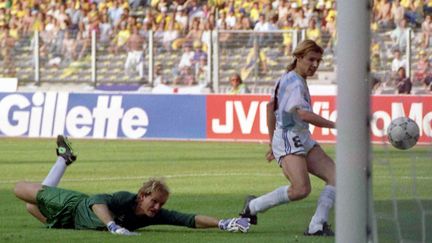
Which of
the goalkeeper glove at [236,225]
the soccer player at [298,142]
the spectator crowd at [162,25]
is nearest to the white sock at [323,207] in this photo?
the soccer player at [298,142]

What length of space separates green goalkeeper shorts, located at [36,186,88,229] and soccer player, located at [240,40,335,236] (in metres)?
1.59

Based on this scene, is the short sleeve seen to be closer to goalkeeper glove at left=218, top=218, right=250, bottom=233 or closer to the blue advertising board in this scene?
goalkeeper glove at left=218, top=218, right=250, bottom=233

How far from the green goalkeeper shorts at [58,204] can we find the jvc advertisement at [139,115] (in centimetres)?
1501

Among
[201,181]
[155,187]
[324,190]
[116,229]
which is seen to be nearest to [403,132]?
[324,190]

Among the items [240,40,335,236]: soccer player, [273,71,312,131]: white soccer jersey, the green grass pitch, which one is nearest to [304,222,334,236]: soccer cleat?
[240,40,335,236]: soccer player

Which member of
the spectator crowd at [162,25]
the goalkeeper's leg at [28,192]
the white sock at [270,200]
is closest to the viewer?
the white sock at [270,200]

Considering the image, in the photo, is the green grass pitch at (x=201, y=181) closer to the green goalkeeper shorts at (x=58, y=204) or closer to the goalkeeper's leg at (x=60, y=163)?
the green goalkeeper shorts at (x=58, y=204)

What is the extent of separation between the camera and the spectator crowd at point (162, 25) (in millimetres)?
29719

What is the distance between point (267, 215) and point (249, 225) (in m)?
2.17

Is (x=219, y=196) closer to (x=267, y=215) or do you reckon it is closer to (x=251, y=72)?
(x=267, y=215)

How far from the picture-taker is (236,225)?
11.8 metres

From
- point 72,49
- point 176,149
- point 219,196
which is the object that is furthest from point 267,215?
point 72,49

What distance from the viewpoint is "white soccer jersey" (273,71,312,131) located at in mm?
11344

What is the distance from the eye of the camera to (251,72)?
95.5 ft
